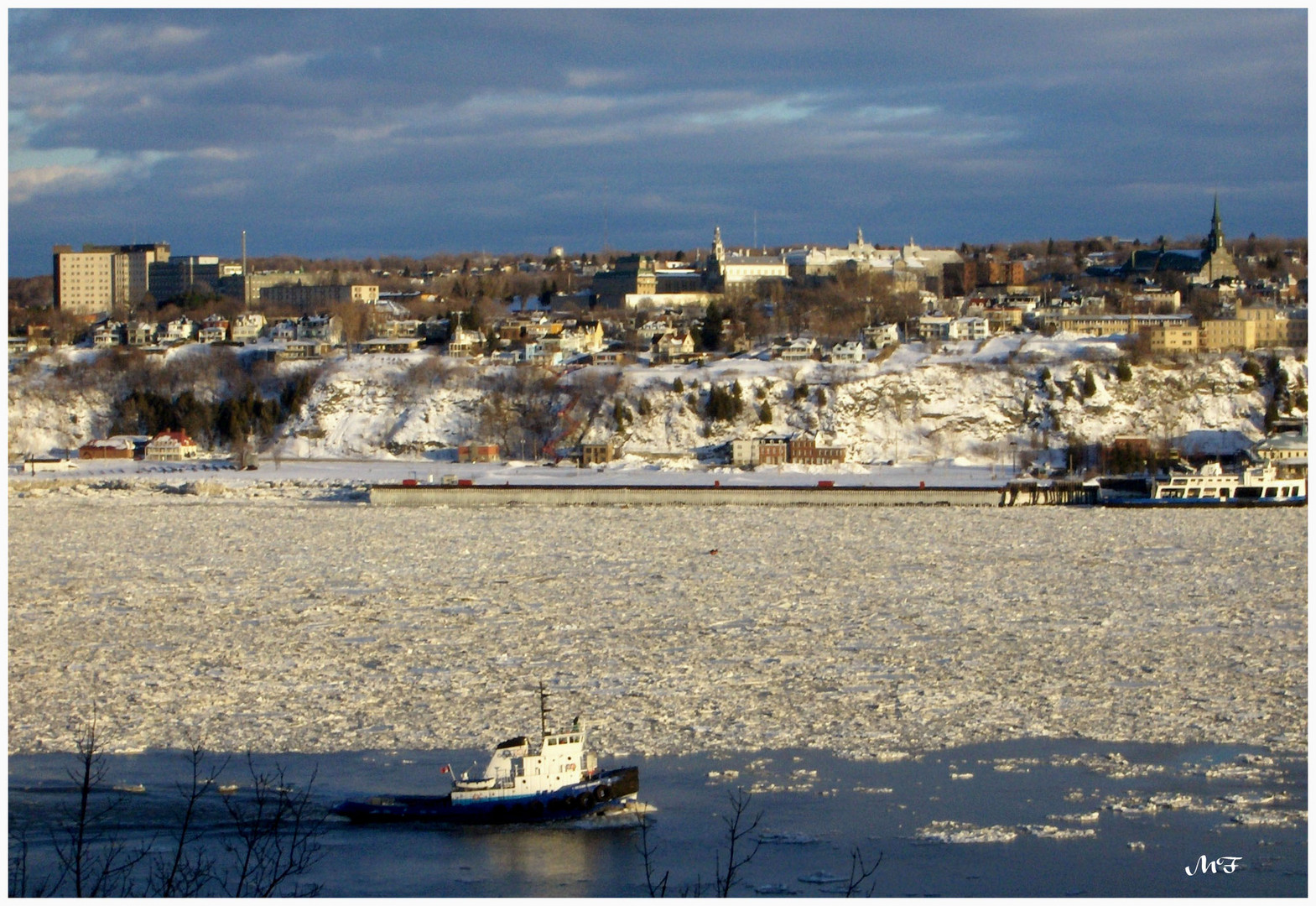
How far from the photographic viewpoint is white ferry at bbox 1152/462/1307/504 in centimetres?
4528

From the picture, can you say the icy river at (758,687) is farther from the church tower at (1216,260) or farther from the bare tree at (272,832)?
the church tower at (1216,260)

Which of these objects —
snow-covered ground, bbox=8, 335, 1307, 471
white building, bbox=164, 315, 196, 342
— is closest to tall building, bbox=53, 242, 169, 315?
white building, bbox=164, 315, 196, 342

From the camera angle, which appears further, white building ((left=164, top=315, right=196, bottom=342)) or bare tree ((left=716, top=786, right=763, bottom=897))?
white building ((left=164, top=315, right=196, bottom=342))

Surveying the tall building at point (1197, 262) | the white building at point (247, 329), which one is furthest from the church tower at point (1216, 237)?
the white building at point (247, 329)

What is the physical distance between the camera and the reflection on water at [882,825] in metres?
11.1

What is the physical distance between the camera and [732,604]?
22922 mm

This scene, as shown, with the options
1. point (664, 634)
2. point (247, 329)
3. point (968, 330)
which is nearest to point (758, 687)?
point (664, 634)

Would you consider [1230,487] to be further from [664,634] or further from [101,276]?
[101,276]

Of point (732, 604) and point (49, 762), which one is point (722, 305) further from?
point (49, 762)

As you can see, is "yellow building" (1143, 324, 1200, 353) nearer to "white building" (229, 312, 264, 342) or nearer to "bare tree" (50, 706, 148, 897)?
"white building" (229, 312, 264, 342)

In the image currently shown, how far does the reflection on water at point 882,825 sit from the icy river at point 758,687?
0.12 ft

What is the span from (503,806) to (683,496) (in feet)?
101

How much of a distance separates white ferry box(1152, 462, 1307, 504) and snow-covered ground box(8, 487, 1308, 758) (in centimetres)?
1059

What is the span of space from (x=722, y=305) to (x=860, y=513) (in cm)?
5696
